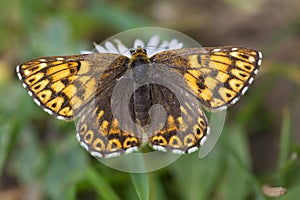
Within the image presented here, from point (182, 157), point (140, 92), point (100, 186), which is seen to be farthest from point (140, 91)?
point (182, 157)

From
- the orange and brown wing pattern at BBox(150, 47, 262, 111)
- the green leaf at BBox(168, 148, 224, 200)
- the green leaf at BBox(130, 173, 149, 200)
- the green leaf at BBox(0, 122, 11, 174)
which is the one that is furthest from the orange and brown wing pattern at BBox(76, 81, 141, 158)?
the green leaf at BBox(168, 148, 224, 200)

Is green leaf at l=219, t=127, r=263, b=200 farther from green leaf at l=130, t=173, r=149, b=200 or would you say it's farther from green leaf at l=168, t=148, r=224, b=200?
green leaf at l=130, t=173, r=149, b=200

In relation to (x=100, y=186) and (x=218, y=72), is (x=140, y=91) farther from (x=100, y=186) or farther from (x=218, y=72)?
(x=100, y=186)

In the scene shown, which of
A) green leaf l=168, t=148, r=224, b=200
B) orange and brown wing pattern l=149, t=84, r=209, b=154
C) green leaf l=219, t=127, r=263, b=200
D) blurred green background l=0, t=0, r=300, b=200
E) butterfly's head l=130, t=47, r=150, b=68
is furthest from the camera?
green leaf l=168, t=148, r=224, b=200

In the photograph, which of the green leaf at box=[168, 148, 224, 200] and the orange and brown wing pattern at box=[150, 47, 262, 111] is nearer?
the orange and brown wing pattern at box=[150, 47, 262, 111]

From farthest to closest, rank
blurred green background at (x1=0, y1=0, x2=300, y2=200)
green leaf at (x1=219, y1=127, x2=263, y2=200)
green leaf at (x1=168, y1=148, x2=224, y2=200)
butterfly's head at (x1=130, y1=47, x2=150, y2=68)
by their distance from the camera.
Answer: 1. green leaf at (x1=168, y1=148, x2=224, y2=200)
2. blurred green background at (x1=0, y1=0, x2=300, y2=200)
3. green leaf at (x1=219, y1=127, x2=263, y2=200)
4. butterfly's head at (x1=130, y1=47, x2=150, y2=68)

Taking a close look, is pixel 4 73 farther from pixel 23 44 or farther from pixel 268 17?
pixel 268 17

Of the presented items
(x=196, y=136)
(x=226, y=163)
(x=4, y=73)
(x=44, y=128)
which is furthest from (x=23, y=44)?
(x=196, y=136)
